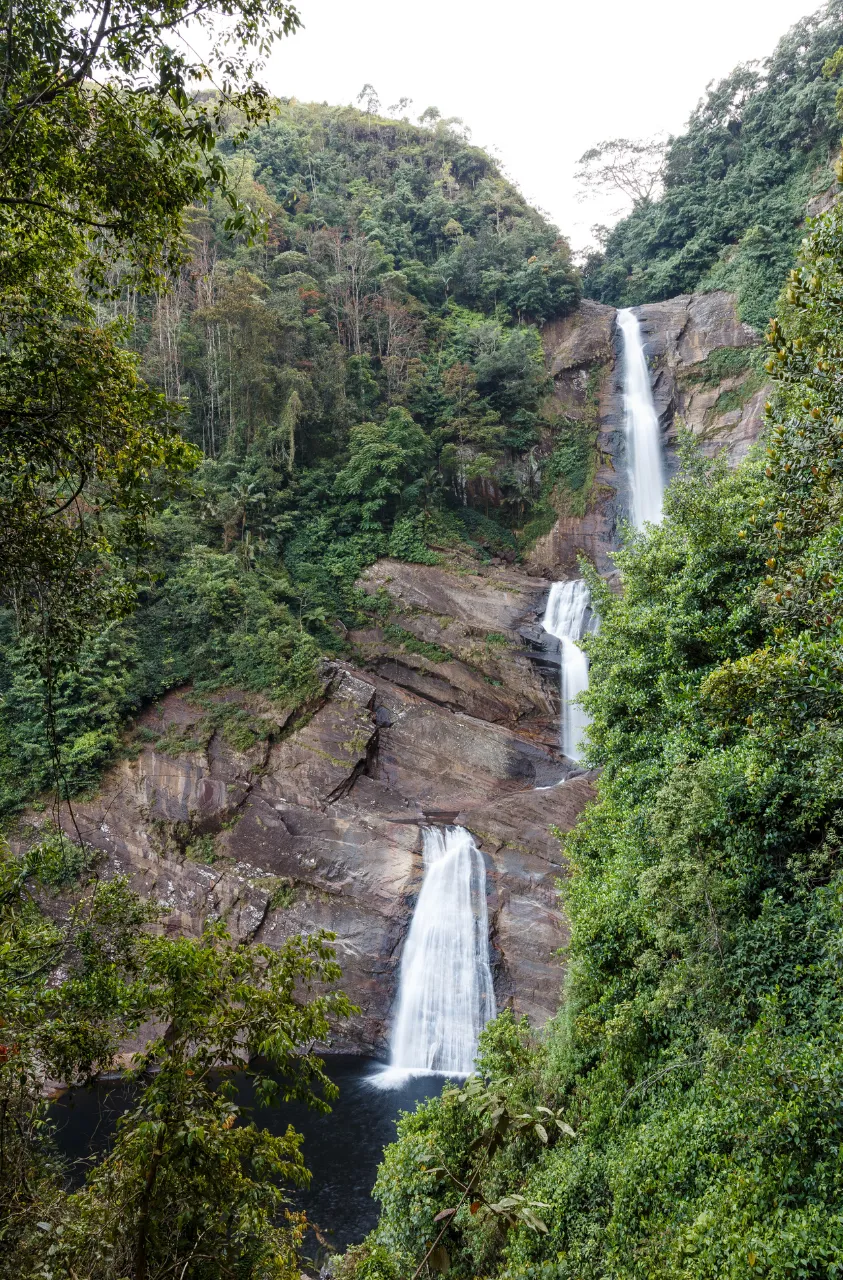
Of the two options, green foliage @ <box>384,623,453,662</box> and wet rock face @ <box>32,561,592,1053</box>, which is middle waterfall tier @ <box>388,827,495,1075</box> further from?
green foliage @ <box>384,623,453,662</box>

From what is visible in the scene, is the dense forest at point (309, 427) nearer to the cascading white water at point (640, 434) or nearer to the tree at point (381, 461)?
the tree at point (381, 461)

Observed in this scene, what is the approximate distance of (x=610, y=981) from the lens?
8656mm

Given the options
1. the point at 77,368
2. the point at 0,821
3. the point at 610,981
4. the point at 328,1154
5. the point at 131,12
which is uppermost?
the point at 131,12

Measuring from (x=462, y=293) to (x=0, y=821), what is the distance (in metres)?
29.1

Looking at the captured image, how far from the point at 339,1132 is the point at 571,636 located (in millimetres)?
14427

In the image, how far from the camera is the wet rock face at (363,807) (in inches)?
631

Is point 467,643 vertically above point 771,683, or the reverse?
point 771,683

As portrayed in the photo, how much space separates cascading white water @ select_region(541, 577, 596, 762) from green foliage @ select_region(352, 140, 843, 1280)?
9647 millimetres

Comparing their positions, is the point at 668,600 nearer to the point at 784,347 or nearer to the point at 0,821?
the point at 784,347

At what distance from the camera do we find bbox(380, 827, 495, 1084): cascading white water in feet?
49.1

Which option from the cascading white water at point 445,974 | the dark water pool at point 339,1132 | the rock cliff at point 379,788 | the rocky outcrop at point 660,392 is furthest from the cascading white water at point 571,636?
the dark water pool at point 339,1132

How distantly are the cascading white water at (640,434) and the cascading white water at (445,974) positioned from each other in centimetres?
1457

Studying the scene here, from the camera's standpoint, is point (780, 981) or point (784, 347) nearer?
point (784, 347)

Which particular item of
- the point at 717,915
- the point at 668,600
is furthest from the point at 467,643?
the point at 717,915
